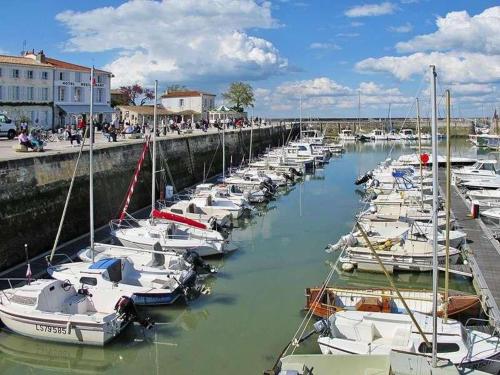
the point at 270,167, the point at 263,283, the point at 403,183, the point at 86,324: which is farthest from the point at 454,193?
the point at 86,324

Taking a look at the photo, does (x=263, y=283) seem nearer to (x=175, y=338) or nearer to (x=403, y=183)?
(x=175, y=338)

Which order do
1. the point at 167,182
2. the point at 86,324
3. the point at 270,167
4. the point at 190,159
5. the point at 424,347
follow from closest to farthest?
the point at 424,347 → the point at 86,324 → the point at 167,182 → the point at 190,159 → the point at 270,167

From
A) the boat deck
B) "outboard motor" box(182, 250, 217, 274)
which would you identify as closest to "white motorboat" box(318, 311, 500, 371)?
the boat deck

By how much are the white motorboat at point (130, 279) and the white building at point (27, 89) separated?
35222 mm

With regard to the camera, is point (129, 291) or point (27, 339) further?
point (129, 291)

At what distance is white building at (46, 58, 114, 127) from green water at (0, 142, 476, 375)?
109ft

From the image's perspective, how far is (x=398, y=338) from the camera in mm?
14047

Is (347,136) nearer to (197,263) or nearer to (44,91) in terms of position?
(44,91)

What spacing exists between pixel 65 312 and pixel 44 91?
43.3 meters

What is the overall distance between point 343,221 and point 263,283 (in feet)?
41.9

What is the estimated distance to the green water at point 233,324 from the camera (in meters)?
14.8

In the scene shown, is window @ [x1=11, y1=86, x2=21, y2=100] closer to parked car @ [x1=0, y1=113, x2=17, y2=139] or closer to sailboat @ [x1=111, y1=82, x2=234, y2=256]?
parked car @ [x1=0, y1=113, x2=17, y2=139]

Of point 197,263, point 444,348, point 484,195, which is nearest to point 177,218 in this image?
point 197,263

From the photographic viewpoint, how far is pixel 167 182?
125 feet
